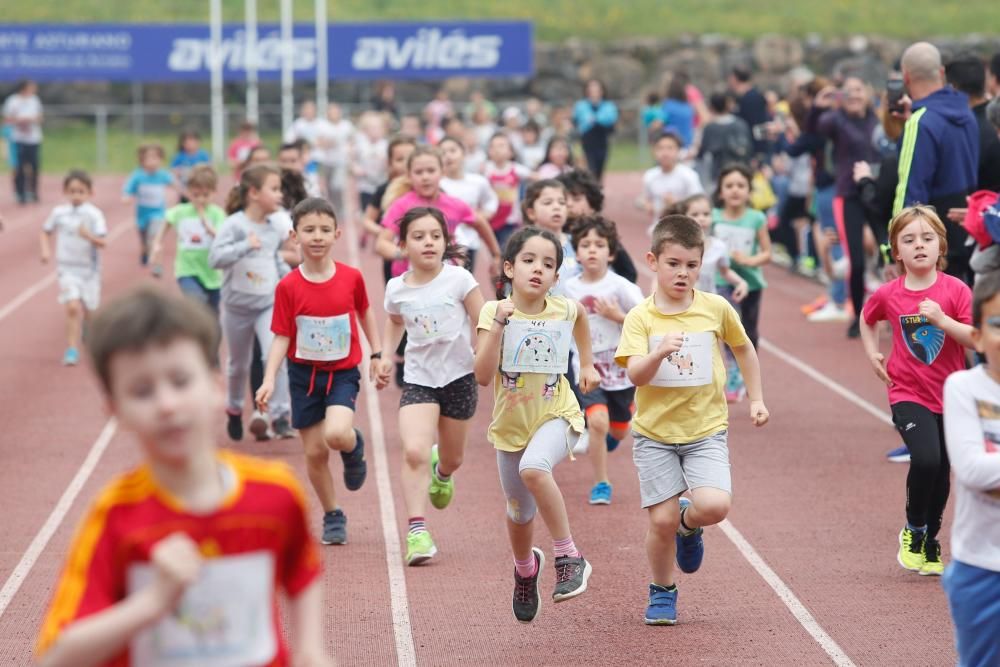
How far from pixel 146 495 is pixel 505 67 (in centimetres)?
3669

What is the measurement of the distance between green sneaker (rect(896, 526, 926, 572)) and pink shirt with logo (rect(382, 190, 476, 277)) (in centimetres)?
392

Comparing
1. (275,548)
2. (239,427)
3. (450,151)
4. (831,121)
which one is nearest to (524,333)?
(275,548)

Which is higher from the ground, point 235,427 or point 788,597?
point 235,427

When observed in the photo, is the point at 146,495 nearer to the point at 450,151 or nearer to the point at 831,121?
the point at 450,151

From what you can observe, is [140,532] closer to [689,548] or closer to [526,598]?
[526,598]

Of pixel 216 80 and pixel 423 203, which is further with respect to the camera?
pixel 216 80

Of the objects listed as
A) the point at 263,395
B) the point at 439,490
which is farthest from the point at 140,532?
the point at 439,490

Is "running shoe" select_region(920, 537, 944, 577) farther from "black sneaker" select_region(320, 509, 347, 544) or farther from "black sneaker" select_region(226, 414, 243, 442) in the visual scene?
"black sneaker" select_region(226, 414, 243, 442)

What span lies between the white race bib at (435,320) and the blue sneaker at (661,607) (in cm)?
168

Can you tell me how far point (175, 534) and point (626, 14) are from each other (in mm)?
46918

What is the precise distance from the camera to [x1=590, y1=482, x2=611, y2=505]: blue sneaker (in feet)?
29.5

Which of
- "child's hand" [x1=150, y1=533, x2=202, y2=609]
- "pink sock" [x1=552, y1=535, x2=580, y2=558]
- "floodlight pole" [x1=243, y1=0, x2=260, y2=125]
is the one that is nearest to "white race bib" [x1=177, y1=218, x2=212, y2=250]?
"pink sock" [x1=552, y1=535, x2=580, y2=558]

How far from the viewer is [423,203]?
33.9 feet

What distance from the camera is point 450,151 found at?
41.8ft
